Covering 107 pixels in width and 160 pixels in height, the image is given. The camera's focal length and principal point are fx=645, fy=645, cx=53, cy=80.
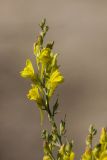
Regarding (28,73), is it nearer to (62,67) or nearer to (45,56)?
(45,56)

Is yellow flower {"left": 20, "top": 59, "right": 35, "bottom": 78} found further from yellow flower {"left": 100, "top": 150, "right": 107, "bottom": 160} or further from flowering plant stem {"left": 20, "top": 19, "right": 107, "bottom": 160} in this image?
yellow flower {"left": 100, "top": 150, "right": 107, "bottom": 160}

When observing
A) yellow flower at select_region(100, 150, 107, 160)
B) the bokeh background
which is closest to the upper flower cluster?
yellow flower at select_region(100, 150, 107, 160)

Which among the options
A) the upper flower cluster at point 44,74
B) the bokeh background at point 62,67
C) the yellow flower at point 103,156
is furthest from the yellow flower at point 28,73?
the bokeh background at point 62,67

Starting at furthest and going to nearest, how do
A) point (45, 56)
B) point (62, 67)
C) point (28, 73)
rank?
point (62, 67)
point (28, 73)
point (45, 56)

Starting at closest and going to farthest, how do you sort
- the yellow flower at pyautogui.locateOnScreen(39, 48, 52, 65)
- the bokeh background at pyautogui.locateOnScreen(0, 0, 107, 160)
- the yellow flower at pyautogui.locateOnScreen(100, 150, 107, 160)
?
the yellow flower at pyautogui.locateOnScreen(100, 150, 107, 160) → the yellow flower at pyautogui.locateOnScreen(39, 48, 52, 65) → the bokeh background at pyautogui.locateOnScreen(0, 0, 107, 160)

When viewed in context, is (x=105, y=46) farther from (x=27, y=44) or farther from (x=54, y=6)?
(x=54, y=6)

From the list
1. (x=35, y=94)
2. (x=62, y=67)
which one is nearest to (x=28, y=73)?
(x=35, y=94)

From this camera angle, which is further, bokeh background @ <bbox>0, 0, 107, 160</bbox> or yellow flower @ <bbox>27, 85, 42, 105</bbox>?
bokeh background @ <bbox>0, 0, 107, 160</bbox>

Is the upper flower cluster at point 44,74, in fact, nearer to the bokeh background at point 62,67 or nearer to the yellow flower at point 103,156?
the yellow flower at point 103,156
